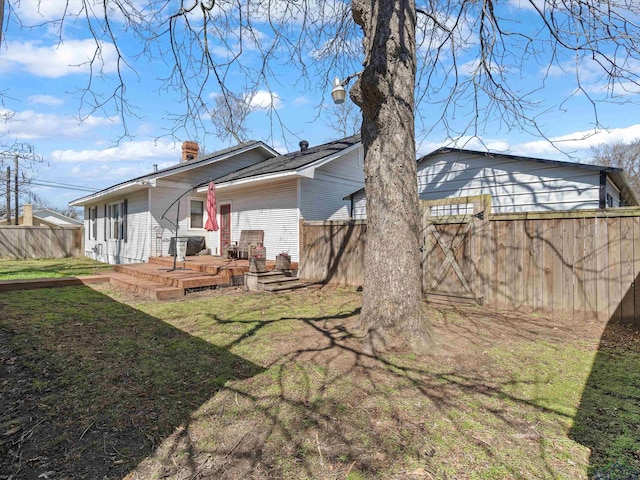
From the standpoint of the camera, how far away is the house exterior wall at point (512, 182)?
24.0ft

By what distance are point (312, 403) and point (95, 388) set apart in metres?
1.92

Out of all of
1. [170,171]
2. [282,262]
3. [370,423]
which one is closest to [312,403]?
[370,423]

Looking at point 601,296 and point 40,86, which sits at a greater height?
point 40,86

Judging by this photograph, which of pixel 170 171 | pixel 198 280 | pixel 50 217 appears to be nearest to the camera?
pixel 198 280

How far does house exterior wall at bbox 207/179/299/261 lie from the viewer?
10234mm

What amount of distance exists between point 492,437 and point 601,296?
4175 millimetres

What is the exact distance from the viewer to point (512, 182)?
326 inches

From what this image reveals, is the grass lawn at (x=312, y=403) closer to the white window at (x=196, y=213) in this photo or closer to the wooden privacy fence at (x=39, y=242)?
the white window at (x=196, y=213)

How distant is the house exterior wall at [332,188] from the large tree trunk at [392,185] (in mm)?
6152

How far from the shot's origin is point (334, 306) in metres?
6.37

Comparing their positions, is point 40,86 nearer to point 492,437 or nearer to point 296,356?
point 296,356

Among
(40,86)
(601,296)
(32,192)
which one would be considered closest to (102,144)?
(40,86)

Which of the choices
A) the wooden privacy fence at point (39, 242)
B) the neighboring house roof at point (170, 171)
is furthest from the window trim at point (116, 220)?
the wooden privacy fence at point (39, 242)

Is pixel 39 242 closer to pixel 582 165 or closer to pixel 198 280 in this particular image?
pixel 198 280
